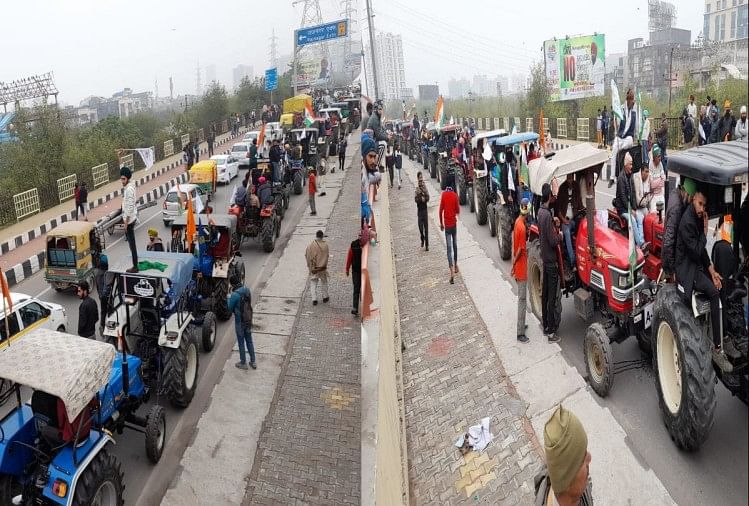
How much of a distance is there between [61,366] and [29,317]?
4.82 metres

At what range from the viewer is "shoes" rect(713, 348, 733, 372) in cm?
477

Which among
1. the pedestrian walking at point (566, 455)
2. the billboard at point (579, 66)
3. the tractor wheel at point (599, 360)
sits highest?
the billboard at point (579, 66)

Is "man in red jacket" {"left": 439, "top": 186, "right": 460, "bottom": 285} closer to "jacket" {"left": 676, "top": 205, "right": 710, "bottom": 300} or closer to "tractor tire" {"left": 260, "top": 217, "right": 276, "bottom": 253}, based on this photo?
"tractor tire" {"left": 260, "top": 217, "right": 276, "bottom": 253}

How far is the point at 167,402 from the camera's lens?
847 centimetres

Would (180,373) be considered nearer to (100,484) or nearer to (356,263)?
(100,484)

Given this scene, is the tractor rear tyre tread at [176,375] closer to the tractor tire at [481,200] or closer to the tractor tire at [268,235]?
the tractor tire at [268,235]

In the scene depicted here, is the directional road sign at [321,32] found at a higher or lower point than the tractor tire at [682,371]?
higher

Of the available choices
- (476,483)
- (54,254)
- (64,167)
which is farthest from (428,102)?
(476,483)

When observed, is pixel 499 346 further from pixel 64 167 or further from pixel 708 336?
pixel 64 167

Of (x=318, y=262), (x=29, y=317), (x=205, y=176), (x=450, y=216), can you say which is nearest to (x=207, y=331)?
(x=318, y=262)

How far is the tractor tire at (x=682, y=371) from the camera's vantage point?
15.9 feet

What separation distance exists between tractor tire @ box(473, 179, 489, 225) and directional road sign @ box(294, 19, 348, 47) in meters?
33.7

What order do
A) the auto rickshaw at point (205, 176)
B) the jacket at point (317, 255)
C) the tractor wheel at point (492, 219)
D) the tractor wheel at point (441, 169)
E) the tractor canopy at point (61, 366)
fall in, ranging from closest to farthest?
the tractor canopy at point (61, 366) → the jacket at point (317, 255) → the tractor wheel at point (492, 219) → the tractor wheel at point (441, 169) → the auto rickshaw at point (205, 176)

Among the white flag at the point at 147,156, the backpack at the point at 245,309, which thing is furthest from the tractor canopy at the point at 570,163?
the white flag at the point at 147,156
